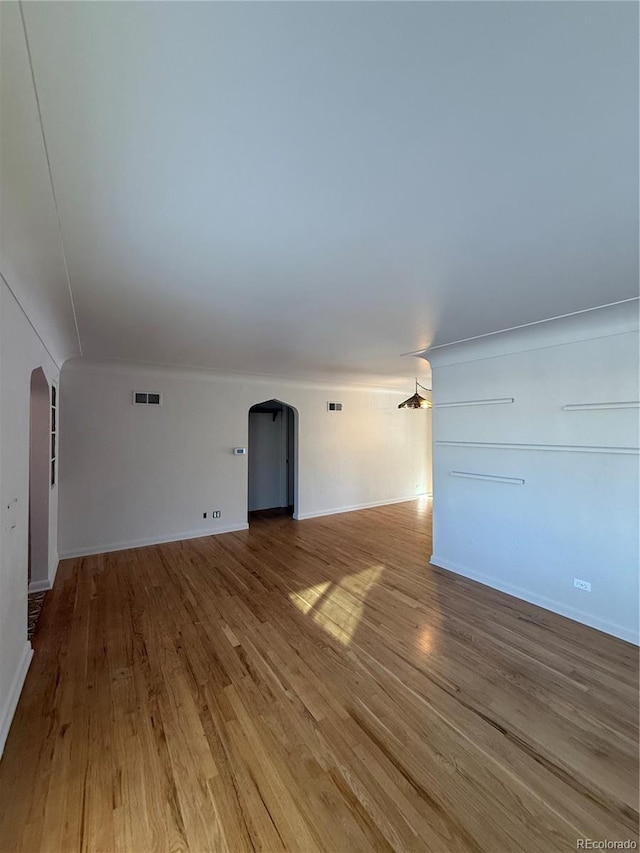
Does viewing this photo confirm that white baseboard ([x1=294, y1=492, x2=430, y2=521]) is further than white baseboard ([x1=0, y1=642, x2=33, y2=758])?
Yes

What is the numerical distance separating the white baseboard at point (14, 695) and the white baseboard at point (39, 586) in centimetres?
132

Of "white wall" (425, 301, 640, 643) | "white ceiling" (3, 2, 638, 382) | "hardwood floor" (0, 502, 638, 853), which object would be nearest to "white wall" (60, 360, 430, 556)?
"hardwood floor" (0, 502, 638, 853)

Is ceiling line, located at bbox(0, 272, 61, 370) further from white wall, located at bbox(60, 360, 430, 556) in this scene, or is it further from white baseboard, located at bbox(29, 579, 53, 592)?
white baseboard, located at bbox(29, 579, 53, 592)

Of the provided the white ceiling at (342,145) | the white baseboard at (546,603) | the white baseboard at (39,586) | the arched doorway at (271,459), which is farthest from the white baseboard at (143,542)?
the white ceiling at (342,145)

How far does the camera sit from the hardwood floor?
1396mm

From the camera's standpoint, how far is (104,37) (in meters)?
0.78

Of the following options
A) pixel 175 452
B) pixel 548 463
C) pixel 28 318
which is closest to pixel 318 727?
pixel 548 463

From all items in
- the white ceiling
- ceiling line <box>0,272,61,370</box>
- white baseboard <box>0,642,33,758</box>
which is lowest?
white baseboard <box>0,642,33,758</box>

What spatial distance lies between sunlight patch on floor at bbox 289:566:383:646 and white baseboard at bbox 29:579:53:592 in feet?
8.38

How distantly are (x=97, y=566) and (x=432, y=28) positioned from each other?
519 centimetres

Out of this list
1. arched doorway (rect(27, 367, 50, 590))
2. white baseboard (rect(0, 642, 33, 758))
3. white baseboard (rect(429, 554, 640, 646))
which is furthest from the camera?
arched doorway (rect(27, 367, 50, 590))

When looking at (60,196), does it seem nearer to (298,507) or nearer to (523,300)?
(523,300)

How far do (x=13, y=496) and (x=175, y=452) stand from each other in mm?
3063

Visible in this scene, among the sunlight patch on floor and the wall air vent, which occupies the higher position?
the wall air vent
